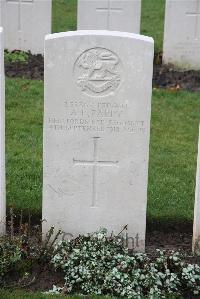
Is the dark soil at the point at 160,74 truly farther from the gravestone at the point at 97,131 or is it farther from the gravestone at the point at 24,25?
the gravestone at the point at 97,131

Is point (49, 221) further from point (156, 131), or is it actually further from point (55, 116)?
point (156, 131)

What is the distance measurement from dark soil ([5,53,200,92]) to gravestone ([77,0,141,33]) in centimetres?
89

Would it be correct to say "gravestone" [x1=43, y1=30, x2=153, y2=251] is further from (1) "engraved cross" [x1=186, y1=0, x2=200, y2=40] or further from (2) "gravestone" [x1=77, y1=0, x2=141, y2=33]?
(1) "engraved cross" [x1=186, y1=0, x2=200, y2=40]

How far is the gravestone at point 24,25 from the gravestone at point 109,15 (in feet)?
2.12

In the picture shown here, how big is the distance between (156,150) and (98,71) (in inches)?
105

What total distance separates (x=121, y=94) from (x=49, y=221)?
4.14 ft

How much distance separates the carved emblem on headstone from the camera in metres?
5.48

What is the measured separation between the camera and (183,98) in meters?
9.92

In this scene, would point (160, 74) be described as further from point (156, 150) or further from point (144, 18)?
point (144, 18)

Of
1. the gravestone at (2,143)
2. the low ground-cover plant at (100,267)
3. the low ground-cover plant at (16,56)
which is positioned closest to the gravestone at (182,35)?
the low ground-cover plant at (16,56)

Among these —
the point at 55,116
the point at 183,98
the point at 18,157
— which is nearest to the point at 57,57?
the point at 55,116

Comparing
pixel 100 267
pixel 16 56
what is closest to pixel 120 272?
pixel 100 267

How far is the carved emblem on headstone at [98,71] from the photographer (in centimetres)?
548

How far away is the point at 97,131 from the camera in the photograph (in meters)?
5.64
